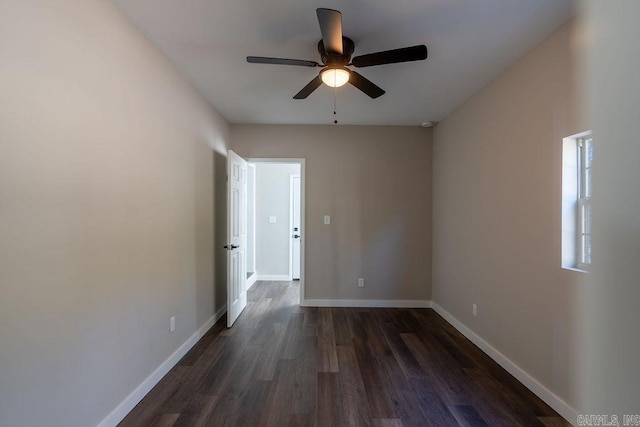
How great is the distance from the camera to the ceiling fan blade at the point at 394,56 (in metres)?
1.55

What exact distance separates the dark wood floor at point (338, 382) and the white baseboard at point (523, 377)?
1.6 inches

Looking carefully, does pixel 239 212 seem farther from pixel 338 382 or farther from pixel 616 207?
pixel 616 207

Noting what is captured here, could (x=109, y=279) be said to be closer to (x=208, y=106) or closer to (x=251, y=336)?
(x=251, y=336)

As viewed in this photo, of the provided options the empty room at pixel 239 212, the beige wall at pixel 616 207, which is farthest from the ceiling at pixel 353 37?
the beige wall at pixel 616 207

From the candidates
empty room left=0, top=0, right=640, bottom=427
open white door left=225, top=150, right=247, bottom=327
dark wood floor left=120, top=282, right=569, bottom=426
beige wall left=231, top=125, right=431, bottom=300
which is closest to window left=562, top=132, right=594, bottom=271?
empty room left=0, top=0, right=640, bottom=427

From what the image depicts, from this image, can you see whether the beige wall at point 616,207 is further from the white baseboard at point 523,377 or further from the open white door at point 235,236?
the open white door at point 235,236

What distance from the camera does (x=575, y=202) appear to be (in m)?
1.76

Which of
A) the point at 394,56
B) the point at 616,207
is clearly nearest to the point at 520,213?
the point at 616,207

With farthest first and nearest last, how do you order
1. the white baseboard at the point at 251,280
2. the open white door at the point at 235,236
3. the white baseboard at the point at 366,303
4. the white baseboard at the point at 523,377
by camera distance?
1. the white baseboard at the point at 251,280
2. the white baseboard at the point at 366,303
3. the open white door at the point at 235,236
4. the white baseboard at the point at 523,377

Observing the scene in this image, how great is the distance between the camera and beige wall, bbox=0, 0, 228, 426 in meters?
1.09

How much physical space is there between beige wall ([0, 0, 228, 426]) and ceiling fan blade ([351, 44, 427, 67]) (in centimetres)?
146

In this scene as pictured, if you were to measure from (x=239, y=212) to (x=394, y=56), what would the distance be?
100 inches

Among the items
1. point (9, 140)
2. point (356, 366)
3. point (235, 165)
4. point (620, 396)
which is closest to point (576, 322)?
point (620, 396)

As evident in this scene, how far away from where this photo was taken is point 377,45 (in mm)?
1977
